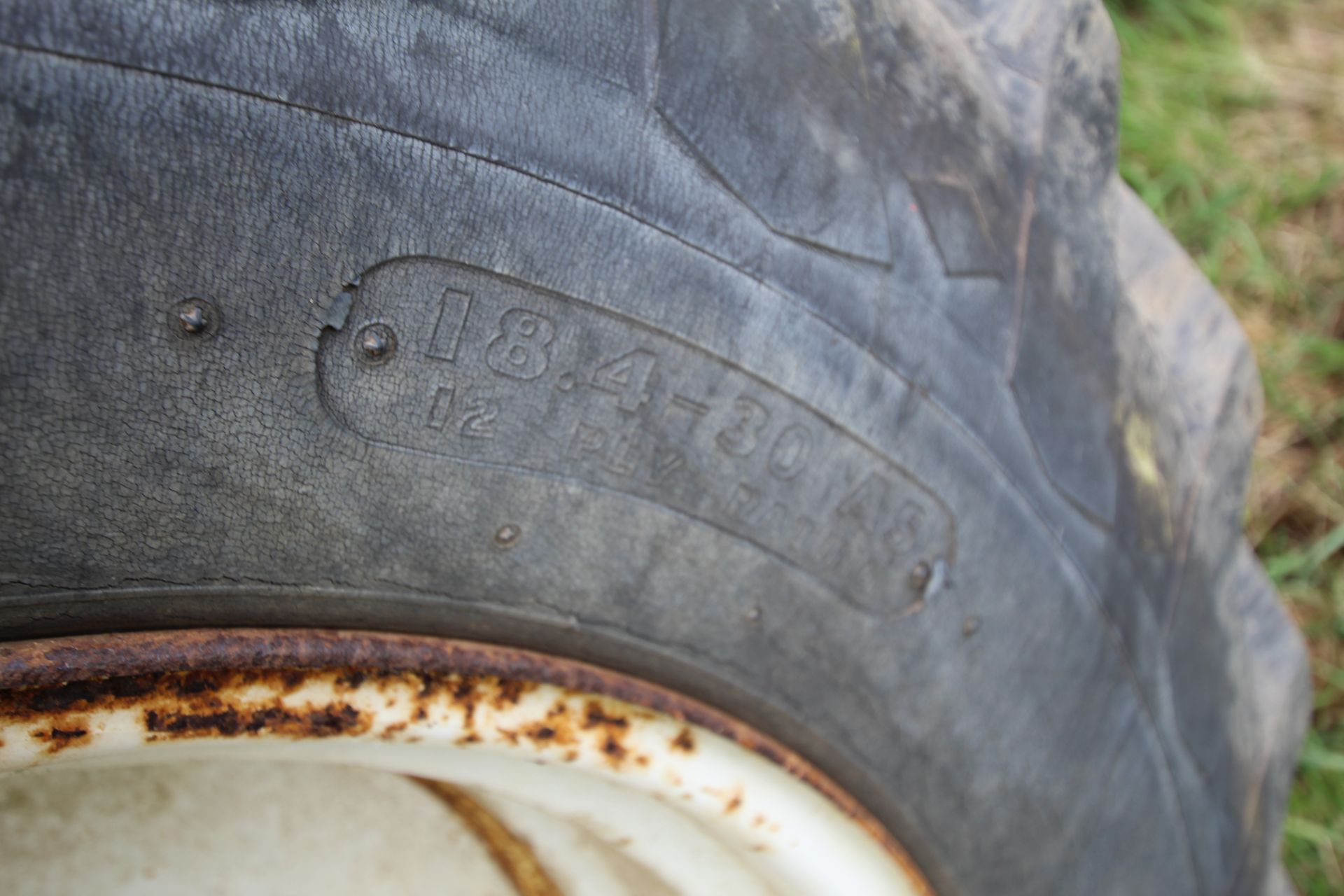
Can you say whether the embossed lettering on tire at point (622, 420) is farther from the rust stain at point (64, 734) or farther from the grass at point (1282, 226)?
the grass at point (1282, 226)

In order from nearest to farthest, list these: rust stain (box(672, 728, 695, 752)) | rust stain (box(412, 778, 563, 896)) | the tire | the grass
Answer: the tire, rust stain (box(672, 728, 695, 752)), rust stain (box(412, 778, 563, 896)), the grass

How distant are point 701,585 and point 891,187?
23 centimetres

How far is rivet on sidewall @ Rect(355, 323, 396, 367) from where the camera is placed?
17.7 inches

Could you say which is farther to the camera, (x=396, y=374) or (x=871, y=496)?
(x=871, y=496)

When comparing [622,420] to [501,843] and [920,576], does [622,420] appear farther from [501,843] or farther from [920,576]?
[501,843]

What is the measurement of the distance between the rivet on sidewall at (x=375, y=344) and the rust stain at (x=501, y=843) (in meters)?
0.31

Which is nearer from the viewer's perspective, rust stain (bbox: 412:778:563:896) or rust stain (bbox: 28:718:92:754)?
rust stain (bbox: 28:718:92:754)

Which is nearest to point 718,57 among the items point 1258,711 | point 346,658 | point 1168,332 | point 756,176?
point 756,176

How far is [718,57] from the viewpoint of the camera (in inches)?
20.4

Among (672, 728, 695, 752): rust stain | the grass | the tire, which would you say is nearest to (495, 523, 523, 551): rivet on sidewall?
the tire

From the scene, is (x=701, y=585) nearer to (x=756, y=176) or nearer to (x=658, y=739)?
(x=658, y=739)

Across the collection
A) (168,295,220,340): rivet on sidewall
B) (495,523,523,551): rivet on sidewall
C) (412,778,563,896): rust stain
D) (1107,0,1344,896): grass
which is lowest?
(412,778,563,896): rust stain

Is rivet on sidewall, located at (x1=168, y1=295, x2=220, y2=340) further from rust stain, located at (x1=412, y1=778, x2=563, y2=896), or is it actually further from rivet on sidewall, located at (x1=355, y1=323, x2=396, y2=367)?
rust stain, located at (x1=412, y1=778, x2=563, y2=896)

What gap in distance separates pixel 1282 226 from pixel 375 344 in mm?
1621
